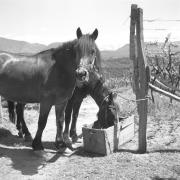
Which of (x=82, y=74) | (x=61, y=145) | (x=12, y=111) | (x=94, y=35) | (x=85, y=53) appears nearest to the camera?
(x=82, y=74)

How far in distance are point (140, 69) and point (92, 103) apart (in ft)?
21.9

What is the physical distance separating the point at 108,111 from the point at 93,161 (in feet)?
3.79

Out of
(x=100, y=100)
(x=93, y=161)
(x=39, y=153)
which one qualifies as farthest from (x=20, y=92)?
(x=93, y=161)

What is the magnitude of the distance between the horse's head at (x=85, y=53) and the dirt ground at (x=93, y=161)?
4.89 ft

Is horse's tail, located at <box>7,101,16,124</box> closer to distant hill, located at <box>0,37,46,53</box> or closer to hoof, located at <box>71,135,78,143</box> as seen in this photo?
hoof, located at <box>71,135,78,143</box>

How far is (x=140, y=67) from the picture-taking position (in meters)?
5.17

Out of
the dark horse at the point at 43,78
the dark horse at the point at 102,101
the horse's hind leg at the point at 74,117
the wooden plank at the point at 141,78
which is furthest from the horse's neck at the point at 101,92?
the wooden plank at the point at 141,78

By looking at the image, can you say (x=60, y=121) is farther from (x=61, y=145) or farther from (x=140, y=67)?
(x=140, y=67)

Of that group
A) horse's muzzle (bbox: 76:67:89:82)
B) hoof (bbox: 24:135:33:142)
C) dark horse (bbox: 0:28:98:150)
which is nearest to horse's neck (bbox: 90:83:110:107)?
dark horse (bbox: 0:28:98:150)

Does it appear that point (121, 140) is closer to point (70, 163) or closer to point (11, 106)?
point (70, 163)

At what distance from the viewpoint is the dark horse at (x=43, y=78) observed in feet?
17.6

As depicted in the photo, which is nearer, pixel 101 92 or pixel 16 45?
pixel 101 92

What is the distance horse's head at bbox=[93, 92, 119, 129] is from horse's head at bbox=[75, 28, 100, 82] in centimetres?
116

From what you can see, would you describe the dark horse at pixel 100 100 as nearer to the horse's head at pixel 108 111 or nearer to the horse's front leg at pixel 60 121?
the horse's head at pixel 108 111
